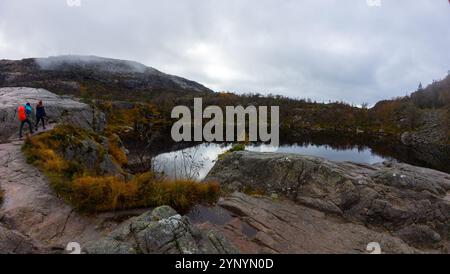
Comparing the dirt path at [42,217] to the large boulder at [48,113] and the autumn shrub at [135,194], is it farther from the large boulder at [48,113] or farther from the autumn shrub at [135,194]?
the large boulder at [48,113]

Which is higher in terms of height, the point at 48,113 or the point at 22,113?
the point at 48,113

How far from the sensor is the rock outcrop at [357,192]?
1041 cm

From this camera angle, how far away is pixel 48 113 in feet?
75.3

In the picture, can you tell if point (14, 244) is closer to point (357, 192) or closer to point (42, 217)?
point (42, 217)

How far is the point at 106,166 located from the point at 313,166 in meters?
13.6

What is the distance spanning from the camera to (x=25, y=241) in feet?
23.9

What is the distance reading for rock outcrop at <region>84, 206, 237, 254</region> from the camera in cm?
657

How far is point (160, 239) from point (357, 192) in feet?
27.5

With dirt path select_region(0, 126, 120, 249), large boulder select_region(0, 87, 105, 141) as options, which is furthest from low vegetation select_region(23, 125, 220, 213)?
large boulder select_region(0, 87, 105, 141)

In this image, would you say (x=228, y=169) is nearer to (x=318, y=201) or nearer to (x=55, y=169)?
(x=318, y=201)

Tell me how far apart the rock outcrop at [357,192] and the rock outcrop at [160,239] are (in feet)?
9.71

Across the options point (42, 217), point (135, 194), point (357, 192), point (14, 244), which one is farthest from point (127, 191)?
point (357, 192)
